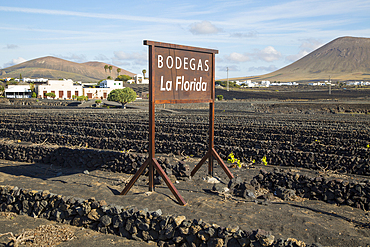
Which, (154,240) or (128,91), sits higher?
(128,91)

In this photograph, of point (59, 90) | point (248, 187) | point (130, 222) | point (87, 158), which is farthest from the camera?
point (59, 90)

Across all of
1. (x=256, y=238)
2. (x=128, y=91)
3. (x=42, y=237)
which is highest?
(x=128, y=91)

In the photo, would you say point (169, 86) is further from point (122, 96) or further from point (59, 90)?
point (59, 90)

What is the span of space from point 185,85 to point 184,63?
55cm

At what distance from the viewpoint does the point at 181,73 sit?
7887 mm

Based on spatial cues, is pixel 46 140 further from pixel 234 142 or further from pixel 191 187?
pixel 191 187

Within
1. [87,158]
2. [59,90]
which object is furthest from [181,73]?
[59,90]

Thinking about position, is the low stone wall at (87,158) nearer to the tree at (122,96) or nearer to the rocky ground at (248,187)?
the rocky ground at (248,187)

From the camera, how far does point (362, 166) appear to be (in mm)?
11359

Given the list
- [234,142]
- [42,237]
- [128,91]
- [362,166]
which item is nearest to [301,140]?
[234,142]

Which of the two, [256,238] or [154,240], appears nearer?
[256,238]

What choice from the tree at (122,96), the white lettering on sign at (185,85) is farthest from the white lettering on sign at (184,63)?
the tree at (122,96)

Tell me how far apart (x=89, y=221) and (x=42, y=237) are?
90 cm

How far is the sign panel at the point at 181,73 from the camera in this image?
24.0ft
